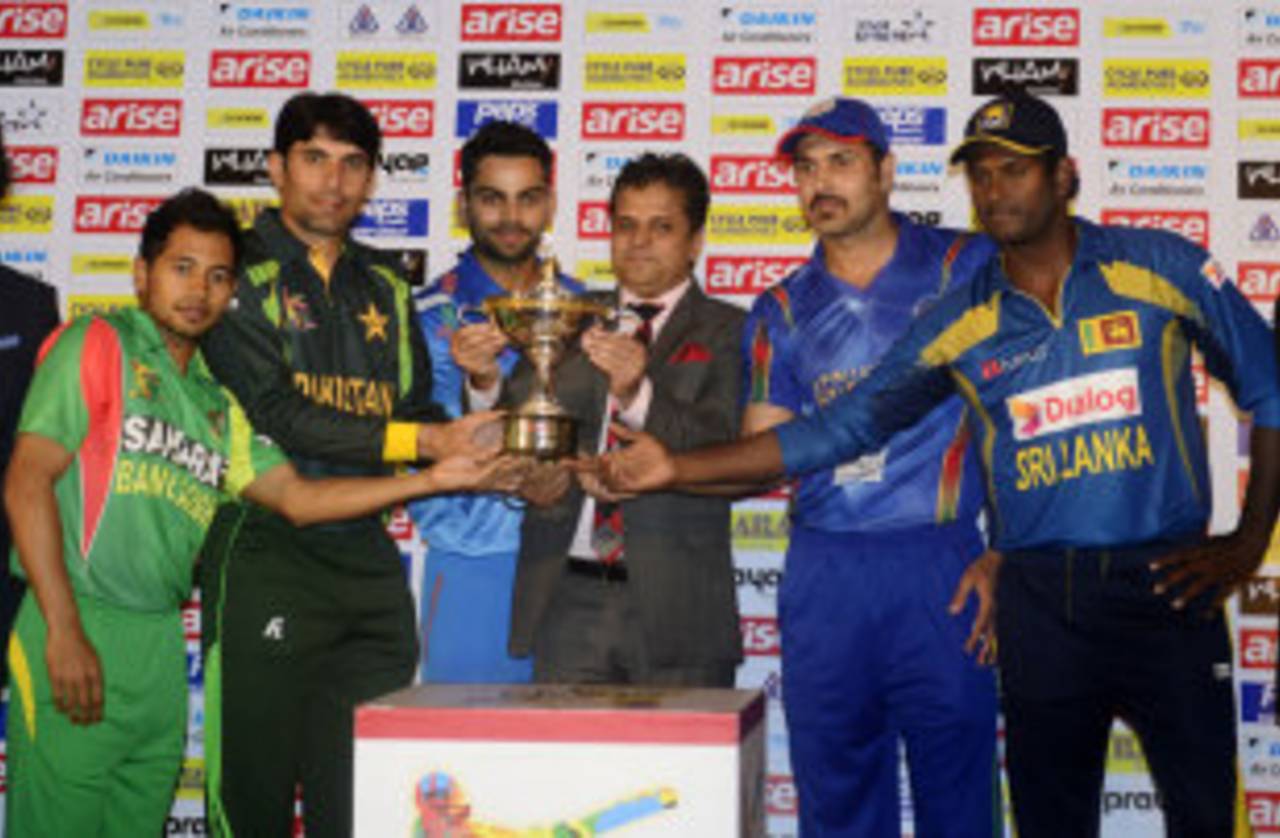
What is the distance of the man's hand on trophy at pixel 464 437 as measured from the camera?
10.7ft

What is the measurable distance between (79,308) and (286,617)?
234cm

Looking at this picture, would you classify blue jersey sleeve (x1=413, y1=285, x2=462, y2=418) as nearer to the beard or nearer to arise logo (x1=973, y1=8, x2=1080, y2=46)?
the beard

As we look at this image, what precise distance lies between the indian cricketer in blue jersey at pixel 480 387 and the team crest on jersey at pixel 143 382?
0.79 m

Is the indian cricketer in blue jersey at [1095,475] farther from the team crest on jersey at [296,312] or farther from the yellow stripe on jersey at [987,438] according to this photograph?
the team crest on jersey at [296,312]

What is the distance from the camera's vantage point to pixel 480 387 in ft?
12.1

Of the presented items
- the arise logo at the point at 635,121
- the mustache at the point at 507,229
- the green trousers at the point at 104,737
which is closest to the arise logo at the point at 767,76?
the arise logo at the point at 635,121

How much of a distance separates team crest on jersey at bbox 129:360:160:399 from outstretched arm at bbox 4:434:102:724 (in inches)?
8.6

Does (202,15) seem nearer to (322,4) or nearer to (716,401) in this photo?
(322,4)

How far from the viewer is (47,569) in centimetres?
299

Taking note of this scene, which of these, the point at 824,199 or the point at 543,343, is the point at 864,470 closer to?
the point at 824,199

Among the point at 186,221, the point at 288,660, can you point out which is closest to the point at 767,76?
the point at 186,221

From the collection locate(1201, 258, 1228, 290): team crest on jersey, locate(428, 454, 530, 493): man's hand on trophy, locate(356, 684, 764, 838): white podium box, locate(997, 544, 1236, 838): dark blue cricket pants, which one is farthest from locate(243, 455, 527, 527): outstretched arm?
locate(1201, 258, 1228, 290): team crest on jersey

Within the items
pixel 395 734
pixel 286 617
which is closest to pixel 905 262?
pixel 286 617

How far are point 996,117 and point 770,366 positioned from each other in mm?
848
